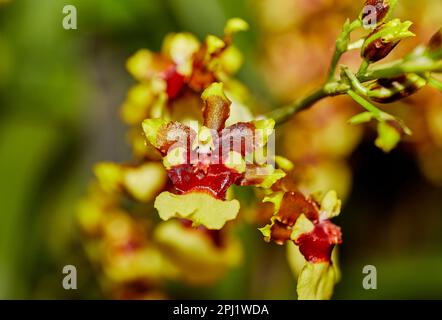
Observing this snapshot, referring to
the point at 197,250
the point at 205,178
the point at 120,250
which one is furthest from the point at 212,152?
the point at 120,250

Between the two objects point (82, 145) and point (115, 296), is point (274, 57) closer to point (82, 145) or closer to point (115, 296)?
point (82, 145)

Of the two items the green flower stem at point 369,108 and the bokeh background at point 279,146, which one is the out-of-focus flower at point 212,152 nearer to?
the green flower stem at point 369,108

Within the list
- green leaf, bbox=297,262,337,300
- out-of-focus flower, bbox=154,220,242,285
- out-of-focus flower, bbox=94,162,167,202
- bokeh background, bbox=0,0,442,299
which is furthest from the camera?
bokeh background, bbox=0,0,442,299

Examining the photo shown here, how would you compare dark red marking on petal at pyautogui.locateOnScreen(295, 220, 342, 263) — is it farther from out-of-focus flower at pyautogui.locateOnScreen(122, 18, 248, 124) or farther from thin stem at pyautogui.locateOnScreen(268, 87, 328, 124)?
out-of-focus flower at pyautogui.locateOnScreen(122, 18, 248, 124)

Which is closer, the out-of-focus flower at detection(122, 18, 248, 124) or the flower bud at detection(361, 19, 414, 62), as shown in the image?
the flower bud at detection(361, 19, 414, 62)

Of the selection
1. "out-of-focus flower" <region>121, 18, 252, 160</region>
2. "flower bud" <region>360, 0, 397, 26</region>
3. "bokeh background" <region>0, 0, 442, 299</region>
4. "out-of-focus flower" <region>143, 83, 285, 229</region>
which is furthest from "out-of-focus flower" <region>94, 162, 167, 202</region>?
"flower bud" <region>360, 0, 397, 26</region>
